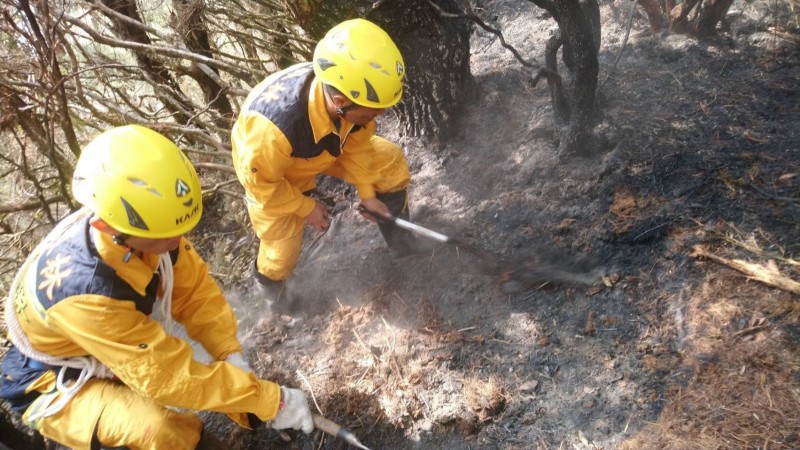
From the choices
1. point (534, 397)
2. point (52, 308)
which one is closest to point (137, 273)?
point (52, 308)

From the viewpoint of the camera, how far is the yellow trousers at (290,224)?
3.32m

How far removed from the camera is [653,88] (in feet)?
12.6

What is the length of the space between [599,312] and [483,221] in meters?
1.17

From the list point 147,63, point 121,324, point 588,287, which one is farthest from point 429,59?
point 147,63

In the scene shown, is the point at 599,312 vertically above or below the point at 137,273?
below

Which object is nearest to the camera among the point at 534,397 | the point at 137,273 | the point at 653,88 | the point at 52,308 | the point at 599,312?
the point at 52,308

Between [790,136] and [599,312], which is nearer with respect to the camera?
[599,312]

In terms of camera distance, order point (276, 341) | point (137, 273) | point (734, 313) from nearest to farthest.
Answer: point (137, 273) → point (734, 313) → point (276, 341)

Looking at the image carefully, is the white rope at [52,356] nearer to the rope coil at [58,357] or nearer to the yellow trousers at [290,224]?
the rope coil at [58,357]

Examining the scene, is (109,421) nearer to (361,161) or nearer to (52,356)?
(52,356)

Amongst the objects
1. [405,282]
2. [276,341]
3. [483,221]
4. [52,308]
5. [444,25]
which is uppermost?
[444,25]

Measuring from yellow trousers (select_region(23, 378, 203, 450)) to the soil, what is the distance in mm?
751

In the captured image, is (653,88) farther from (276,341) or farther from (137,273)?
(137,273)

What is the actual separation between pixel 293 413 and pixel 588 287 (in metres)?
1.87
